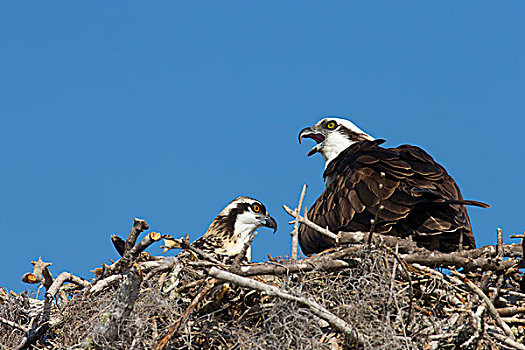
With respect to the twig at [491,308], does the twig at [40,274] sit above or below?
below

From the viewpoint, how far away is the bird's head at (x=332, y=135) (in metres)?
8.56

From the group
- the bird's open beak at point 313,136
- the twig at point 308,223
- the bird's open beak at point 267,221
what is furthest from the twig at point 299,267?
the bird's open beak at point 313,136

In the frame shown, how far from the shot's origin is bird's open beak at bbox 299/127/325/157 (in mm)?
8756

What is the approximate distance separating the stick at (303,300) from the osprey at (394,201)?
114 cm

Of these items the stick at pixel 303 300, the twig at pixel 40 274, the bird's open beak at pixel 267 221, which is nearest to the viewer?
the stick at pixel 303 300

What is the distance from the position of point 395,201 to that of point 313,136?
3.18m

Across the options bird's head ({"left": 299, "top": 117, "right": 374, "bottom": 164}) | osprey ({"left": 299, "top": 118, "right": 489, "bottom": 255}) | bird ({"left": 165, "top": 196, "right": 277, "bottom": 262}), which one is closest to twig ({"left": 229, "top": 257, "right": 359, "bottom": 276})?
osprey ({"left": 299, "top": 118, "right": 489, "bottom": 255})

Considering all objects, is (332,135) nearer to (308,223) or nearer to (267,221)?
(267,221)

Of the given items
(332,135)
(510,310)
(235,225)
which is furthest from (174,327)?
(332,135)

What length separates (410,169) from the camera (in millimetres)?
6207

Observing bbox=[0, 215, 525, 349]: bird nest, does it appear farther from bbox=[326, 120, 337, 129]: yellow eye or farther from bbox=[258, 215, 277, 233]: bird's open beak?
bbox=[326, 120, 337, 129]: yellow eye

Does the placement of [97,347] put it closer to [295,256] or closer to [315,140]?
[295,256]

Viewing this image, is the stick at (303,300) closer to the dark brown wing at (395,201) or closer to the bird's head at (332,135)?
the dark brown wing at (395,201)

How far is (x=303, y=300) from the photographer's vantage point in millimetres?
4512
